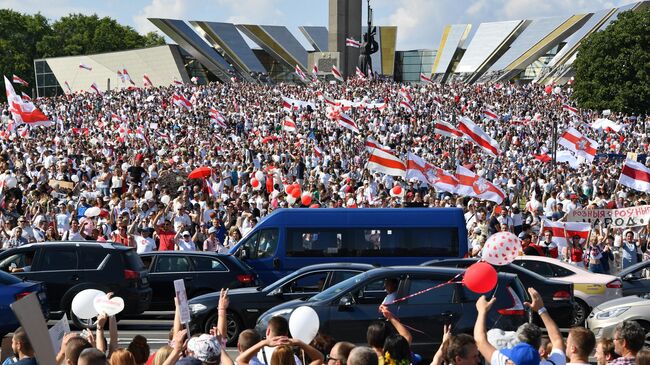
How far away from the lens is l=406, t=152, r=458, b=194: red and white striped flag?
25203mm

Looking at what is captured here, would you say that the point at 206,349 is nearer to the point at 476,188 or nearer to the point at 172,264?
the point at 172,264

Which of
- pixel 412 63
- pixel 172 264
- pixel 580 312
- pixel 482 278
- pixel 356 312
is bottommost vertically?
pixel 580 312

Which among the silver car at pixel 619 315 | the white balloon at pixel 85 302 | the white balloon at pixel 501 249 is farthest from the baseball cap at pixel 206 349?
the silver car at pixel 619 315

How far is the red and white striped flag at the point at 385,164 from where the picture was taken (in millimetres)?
26103

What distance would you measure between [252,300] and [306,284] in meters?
0.75

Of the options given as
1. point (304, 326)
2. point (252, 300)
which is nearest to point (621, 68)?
point (252, 300)

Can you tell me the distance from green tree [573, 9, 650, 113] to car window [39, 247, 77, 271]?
49.5 m

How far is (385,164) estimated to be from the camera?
1032 inches

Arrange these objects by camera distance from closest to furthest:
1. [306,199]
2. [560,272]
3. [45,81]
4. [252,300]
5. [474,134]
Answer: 1. [252,300]
2. [560,272]
3. [306,199]
4. [474,134]
5. [45,81]

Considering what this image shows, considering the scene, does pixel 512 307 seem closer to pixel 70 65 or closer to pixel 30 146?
pixel 30 146

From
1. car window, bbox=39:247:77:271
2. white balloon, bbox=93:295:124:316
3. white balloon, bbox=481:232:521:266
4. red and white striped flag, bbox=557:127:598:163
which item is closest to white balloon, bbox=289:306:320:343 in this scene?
white balloon, bbox=93:295:124:316

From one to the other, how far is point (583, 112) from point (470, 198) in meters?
38.0

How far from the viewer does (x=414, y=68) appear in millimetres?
129125

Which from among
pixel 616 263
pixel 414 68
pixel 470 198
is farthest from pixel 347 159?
pixel 414 68
